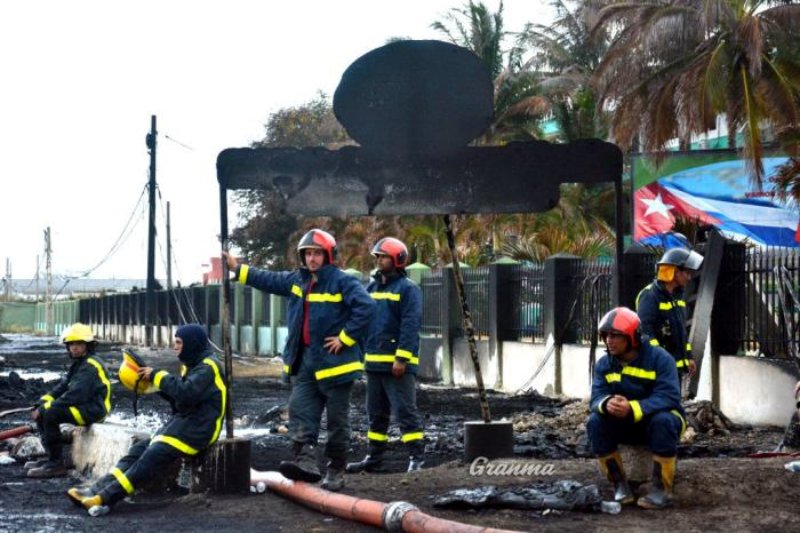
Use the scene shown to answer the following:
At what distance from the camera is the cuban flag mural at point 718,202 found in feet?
96.2

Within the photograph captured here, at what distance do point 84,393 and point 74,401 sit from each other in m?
0.11

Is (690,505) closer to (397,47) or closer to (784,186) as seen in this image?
(397,47)

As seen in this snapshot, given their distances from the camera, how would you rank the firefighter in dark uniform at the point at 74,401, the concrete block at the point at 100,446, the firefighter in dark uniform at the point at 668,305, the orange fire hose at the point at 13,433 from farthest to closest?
the orange fire hose at the point at 13,433 < the firefighter in dark uniform at the point at 74,401 < the firefighter in dark uniform at the point at 668,305 < the concrete block at the point at 100,446

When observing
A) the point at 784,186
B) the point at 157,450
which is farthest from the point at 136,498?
the point at 784,186

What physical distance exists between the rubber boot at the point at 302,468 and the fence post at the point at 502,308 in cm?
1369

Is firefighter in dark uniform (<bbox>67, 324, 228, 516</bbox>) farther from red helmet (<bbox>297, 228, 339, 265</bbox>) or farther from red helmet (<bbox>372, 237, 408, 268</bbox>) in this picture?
red helmet (<bbox>372, 237, 408, 268</bbox>)

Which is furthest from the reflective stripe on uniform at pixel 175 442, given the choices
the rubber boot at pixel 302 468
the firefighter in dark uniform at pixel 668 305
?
the firefighter in dark uniform at pixel 668 305

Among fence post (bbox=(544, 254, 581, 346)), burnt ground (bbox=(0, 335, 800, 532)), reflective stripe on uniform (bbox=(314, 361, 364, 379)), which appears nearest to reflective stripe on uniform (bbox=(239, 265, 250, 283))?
reflective stripe on uniform (bbox=(314, 361, 364, 379))

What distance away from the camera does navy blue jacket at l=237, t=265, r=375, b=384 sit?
30.7 feet

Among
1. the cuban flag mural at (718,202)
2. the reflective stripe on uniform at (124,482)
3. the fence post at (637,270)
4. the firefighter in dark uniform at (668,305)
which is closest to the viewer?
the reflective stripe on uniform at (124,482)

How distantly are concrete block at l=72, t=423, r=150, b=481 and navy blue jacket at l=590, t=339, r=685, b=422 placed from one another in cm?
358

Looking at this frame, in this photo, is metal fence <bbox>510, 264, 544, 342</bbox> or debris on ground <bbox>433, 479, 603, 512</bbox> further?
metal fence <bbox>510, 264, 544, 342</bbox>

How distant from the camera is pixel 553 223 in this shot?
41188 millimetres

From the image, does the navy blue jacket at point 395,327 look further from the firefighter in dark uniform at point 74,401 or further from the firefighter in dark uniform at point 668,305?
the firefighter in dark uniform at point 74,401
